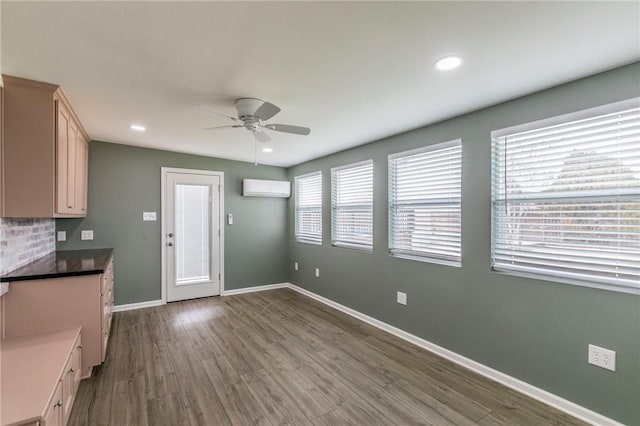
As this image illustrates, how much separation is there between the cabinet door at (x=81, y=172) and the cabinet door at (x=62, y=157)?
529 mm

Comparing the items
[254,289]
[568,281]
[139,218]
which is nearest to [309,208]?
[254,289]

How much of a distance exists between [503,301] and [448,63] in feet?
6.50

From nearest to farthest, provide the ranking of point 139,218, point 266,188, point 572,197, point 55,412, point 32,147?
point 55,412, point 572,197, point 32,147, point 139,218, point 266,188

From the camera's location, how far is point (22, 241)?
2564 millimetres

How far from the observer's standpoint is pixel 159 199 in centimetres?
437

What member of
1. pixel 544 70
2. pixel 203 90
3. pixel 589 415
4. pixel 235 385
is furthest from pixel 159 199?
pixel 589 415

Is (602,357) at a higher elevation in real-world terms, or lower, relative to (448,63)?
lower

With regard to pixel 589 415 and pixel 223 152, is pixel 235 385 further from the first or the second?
pixel 223 152

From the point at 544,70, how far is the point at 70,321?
409cm

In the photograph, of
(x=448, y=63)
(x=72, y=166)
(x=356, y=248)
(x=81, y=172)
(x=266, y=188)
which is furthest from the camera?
(x=266, y=188)

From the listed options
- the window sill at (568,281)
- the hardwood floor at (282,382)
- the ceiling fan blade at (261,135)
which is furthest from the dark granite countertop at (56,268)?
the window sill at (568,281)

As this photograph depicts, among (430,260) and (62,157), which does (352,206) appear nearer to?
(430,260)

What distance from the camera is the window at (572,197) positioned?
1838 millimetres

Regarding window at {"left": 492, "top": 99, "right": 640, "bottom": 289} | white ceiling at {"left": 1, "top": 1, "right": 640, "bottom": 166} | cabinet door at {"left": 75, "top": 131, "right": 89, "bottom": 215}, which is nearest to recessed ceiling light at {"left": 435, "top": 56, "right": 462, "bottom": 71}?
white ceiling at {"left": 1, "top": 1, "right": 640, "bottom": 166}
